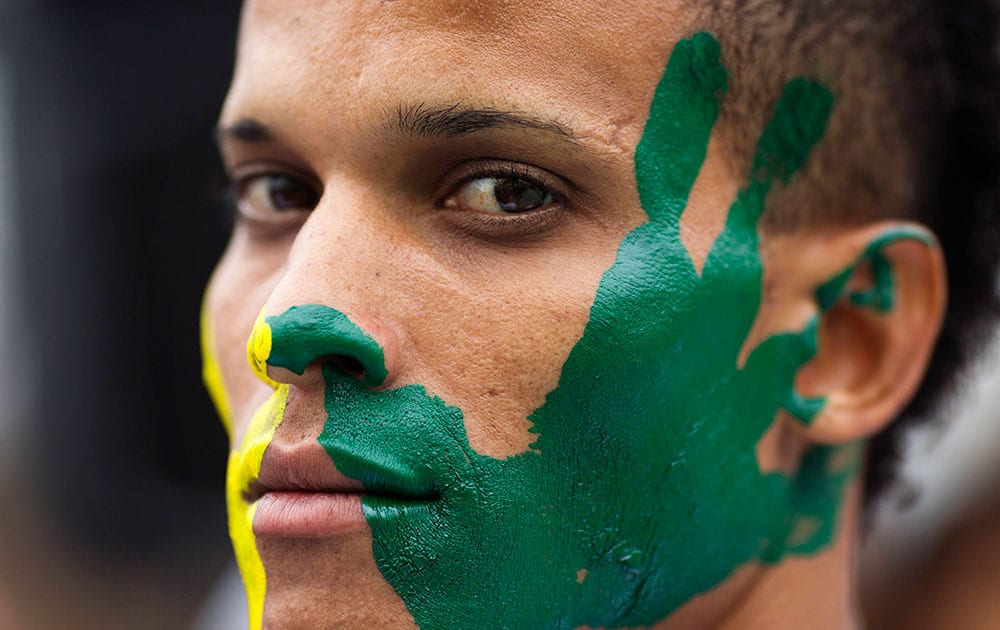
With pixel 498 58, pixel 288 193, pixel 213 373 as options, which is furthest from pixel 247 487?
pixel 498 58

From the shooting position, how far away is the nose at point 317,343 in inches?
84.0

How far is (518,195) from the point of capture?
2.35 m

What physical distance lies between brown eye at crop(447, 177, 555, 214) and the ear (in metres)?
0.71

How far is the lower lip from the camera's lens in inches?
84.6

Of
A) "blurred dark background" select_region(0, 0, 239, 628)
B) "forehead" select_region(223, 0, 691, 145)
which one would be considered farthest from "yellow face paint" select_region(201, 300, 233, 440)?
"blurred dark background" select_region(0, 0, 239, 628)

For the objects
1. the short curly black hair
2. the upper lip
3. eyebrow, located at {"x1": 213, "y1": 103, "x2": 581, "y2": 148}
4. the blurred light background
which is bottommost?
the upper lip

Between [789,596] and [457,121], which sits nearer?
[457,121]

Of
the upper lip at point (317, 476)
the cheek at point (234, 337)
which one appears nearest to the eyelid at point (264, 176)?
the cheek at point (234, 337)

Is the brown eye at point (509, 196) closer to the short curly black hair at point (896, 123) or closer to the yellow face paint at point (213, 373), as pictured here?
the short curly black hair at point (896, 123)

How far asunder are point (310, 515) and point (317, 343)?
34cm

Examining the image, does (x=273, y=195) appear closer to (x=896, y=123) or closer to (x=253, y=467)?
(x=253, y=467)

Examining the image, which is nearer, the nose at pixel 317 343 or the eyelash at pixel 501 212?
the nose at pixel 317 343

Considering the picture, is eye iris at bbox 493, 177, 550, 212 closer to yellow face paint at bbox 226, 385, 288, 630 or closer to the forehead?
the forehead

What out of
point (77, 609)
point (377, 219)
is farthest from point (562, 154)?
point (77, 609)
